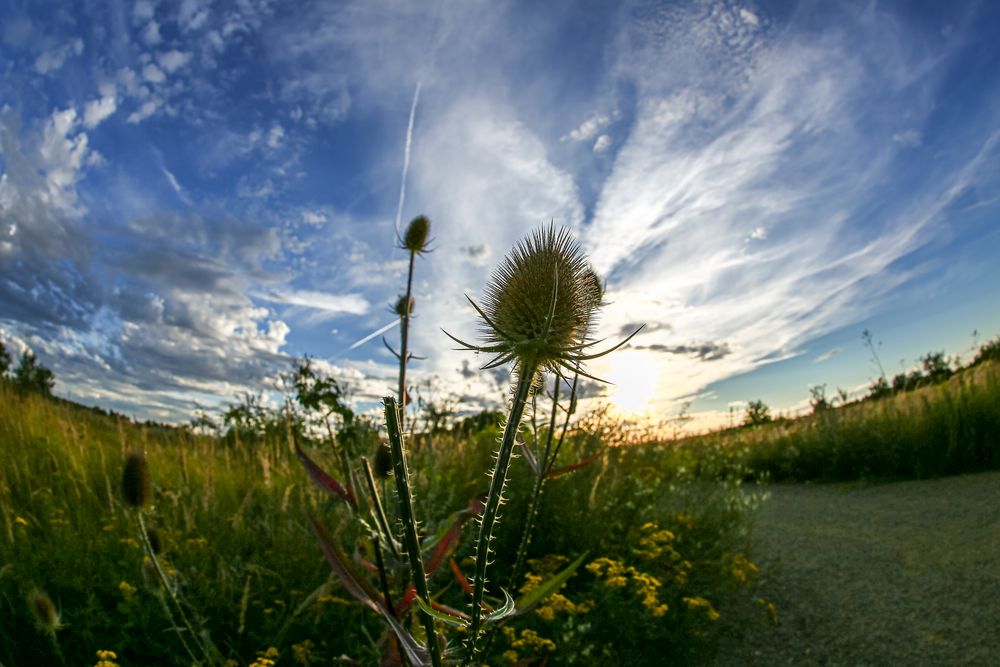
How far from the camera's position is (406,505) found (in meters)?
1.25

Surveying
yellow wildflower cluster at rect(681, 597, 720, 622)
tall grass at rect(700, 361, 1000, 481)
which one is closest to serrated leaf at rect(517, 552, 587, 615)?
yellow wildflower cluster at rect(681, 597, 720, 622)

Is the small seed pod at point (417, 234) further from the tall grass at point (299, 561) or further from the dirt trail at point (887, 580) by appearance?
the dirt trail at point (887, 580)

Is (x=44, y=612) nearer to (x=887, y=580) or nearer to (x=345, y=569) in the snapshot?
(x=345, y=569)

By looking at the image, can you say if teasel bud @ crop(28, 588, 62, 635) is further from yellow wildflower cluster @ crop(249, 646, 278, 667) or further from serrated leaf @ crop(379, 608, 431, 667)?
serrated leaf @ crop(379, 608, 431, 667)

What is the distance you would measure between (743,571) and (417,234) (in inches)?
137

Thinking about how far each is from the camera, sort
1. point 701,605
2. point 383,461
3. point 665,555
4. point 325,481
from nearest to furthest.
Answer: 1. point 325,481
2. point 383,461
3. point 701,605
4. point 665,555

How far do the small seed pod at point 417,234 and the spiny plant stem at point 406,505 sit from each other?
193 cm

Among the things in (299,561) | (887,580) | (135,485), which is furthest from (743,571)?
(135,485)

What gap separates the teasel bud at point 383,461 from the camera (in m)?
2.20

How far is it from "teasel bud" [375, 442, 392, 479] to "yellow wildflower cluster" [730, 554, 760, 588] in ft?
10.5

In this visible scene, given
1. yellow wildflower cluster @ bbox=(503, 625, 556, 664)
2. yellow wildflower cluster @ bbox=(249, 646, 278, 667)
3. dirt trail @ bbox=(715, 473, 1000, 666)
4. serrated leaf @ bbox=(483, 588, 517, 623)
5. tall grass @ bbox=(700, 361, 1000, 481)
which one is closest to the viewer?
serrated leaf @ bbox=(483, 588, 517, 623)

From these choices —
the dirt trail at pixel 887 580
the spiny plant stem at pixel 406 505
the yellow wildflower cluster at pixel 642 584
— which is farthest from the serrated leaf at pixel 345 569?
the dirt trail at pixel 887 580

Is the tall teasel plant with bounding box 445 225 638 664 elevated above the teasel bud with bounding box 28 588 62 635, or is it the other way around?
the tall teasel plant with bounding box 445 225 638 664

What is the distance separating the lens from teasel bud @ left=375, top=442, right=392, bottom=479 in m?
2.20
